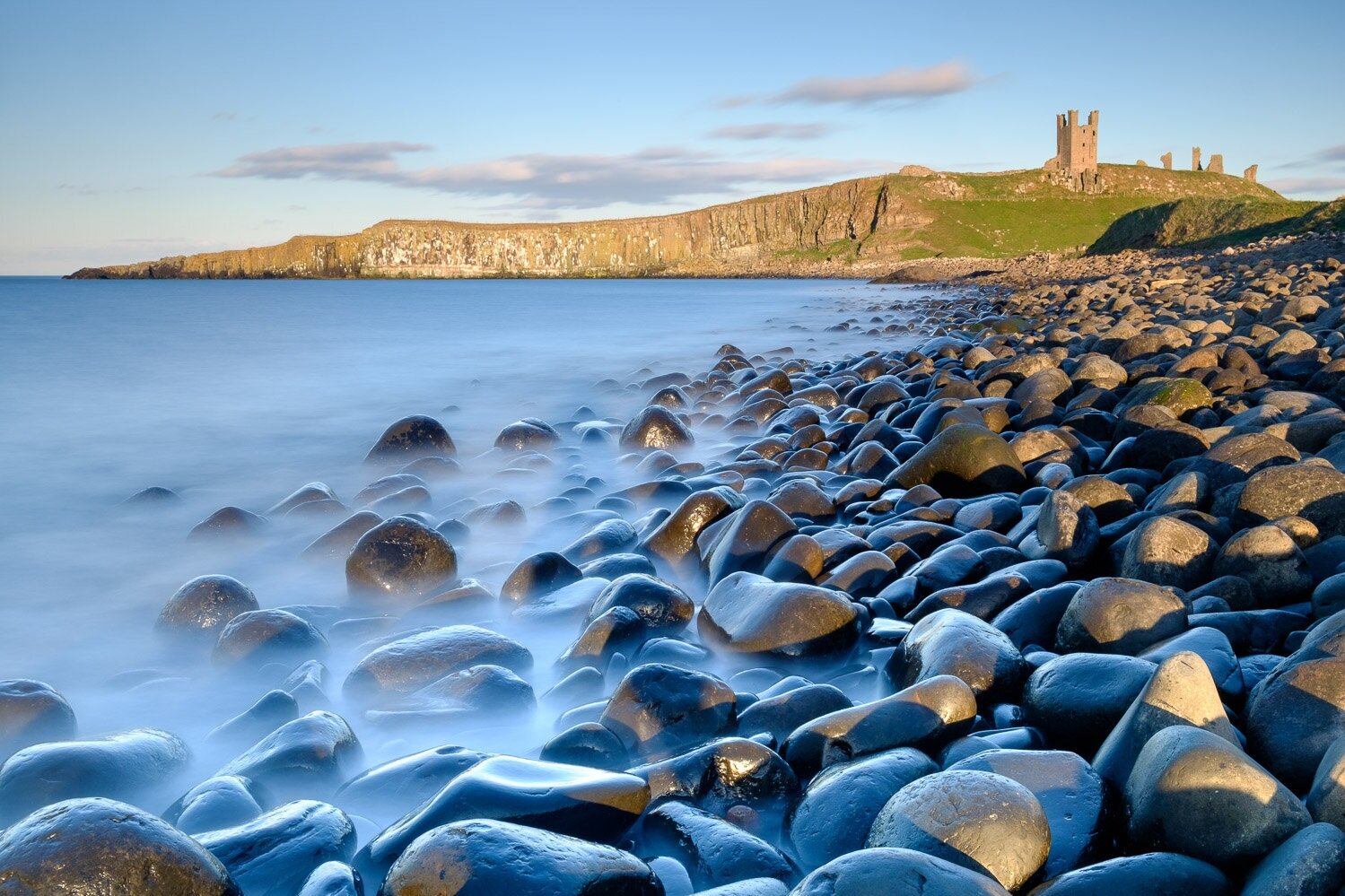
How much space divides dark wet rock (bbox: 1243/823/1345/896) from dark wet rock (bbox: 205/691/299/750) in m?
3.01

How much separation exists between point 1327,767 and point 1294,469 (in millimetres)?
2242

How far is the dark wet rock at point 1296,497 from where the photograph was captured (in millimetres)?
3424

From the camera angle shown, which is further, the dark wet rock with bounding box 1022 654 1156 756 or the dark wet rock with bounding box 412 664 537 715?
the dark wet rock with bounding box 412 664 537 715

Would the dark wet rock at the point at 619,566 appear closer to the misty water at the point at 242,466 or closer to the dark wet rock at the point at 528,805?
the misty water at the point at 242,466

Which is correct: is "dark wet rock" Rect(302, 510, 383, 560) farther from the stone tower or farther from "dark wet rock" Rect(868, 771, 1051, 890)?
the stone tower

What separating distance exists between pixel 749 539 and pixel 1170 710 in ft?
8.33

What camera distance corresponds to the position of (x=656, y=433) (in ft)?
27.8

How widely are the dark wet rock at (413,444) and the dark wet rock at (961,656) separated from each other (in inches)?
238

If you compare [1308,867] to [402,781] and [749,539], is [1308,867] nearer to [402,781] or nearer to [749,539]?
[402,781]

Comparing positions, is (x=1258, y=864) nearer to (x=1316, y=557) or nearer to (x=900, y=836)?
(x=900, y=836)

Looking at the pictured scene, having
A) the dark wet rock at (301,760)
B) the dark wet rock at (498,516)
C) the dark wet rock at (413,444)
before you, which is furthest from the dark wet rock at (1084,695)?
the dark wet rock at (413,444)

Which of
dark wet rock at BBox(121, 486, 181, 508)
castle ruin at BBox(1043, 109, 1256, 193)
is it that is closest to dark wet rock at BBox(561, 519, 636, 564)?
dark wet rock at BBox(121, 486, 181, 508)

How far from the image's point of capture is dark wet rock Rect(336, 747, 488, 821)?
2607mm

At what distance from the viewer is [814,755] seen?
257 centimetres
